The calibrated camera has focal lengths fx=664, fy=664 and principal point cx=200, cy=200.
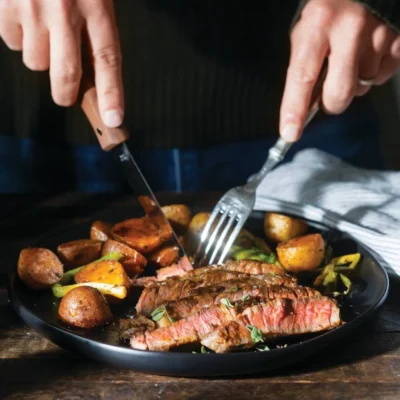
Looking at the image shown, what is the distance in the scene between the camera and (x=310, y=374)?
1.19 meters

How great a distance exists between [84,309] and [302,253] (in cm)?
55

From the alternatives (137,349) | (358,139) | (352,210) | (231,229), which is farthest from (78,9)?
(358,139)

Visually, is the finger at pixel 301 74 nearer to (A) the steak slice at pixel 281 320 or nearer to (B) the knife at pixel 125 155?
(B) the knife at pixel 125 155

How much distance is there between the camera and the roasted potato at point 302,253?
1.55 metres

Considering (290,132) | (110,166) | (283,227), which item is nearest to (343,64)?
(290,132)

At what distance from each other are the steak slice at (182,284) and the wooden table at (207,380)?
0.58 ft

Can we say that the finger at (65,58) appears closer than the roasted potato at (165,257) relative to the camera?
Yes

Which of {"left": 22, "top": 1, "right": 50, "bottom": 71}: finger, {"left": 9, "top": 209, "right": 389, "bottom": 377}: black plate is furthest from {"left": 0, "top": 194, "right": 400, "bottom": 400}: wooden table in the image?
{"left": 22, "top": 1, "right": 50, "bottom": 71}: finger

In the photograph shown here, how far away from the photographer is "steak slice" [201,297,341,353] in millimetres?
1201

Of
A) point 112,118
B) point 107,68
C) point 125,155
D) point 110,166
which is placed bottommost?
point 110,166

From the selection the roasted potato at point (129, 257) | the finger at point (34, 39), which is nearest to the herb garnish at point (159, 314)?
the roasted potato at point (129, 257)

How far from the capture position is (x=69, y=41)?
1448 mm

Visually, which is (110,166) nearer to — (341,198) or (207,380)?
(341,198)

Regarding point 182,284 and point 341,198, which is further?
point 341,198
